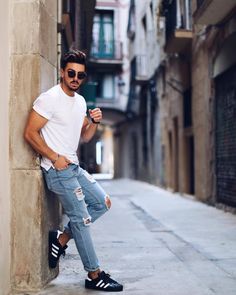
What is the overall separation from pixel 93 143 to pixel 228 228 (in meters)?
28.8

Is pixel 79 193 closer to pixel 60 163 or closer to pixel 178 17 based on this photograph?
pixel 60 163

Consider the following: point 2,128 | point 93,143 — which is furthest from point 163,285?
point 93,143

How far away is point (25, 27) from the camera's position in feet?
13.1

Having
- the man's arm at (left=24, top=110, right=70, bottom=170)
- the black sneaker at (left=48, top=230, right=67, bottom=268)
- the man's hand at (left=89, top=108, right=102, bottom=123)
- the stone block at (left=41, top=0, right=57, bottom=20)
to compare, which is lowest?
the black sneaker at (left=48, top=230, right=67, bottom=268)

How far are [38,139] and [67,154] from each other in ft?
0.97

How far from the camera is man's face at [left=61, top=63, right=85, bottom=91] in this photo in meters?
4.04

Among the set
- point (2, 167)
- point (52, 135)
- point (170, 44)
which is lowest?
point (2, 167)

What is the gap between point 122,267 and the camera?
4.97 m

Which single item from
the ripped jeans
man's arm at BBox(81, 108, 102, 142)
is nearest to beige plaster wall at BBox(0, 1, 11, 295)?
the ripped jeans

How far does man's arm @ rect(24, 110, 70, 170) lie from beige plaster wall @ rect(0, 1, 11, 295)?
0.63ft

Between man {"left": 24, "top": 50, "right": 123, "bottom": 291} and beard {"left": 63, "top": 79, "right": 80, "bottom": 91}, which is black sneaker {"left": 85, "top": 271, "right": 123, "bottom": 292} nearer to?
man {"left": 24, "top": 50, "right": 123, "bottom": 291}

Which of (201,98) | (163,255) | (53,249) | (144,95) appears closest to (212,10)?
(201,98)

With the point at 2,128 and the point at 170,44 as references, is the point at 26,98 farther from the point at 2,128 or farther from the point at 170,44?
the point at 170,44

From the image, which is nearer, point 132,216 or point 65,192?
point 65,192
